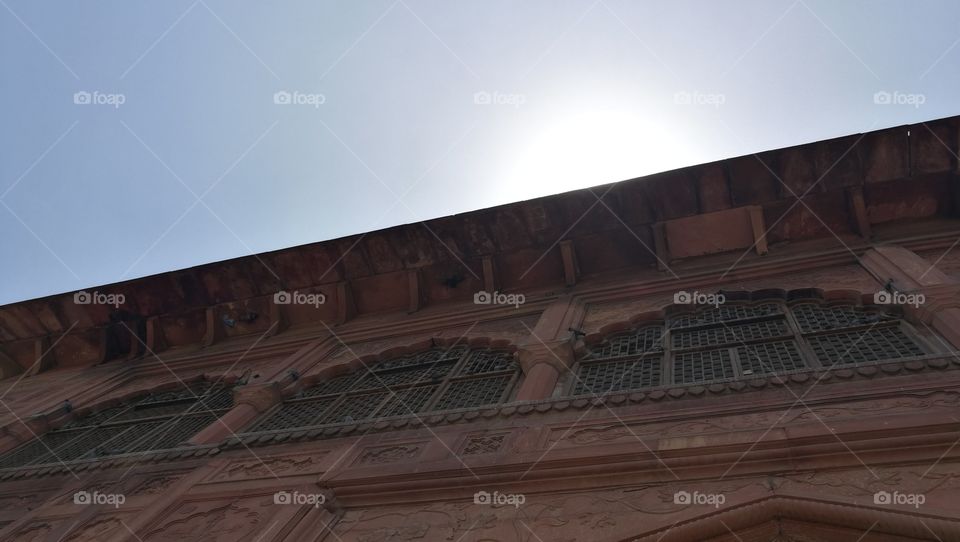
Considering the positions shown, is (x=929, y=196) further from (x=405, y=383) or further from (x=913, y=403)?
Answer: (x=405, y=383)

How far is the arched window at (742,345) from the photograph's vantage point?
5.60 m

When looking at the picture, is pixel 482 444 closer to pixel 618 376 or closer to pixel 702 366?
pixel 618 376

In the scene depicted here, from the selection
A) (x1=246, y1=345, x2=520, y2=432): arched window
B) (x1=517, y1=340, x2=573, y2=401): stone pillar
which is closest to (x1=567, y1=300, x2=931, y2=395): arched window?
(x1=517, y1=340, x2=573, y2=401): stone pillar

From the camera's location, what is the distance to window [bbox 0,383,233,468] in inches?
301

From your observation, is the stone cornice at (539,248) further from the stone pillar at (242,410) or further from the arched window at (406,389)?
the stone pillar at (242,410)

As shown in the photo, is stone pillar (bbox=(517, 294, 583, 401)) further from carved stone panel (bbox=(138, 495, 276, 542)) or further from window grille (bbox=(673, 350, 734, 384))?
carved stone panel (bbox=(138, 495, 276, 542))

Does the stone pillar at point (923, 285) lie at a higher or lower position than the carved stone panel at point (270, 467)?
higher

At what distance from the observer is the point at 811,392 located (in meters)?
4.82

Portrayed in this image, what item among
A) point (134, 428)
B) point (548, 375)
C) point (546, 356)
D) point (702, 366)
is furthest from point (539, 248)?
point (134, 428)

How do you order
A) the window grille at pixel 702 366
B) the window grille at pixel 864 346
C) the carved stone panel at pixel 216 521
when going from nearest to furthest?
the carved stone panel at pixel 216 521 → the window grille at pixel 864 346 → the window grille at pixel 702 366

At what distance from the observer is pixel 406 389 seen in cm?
728

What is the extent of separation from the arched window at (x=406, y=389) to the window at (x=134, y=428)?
3.81ft

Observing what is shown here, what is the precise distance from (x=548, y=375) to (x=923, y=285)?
11.1 feet

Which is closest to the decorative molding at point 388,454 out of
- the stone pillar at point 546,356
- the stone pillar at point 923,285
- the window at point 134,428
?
the stone pillar at point 546,356
